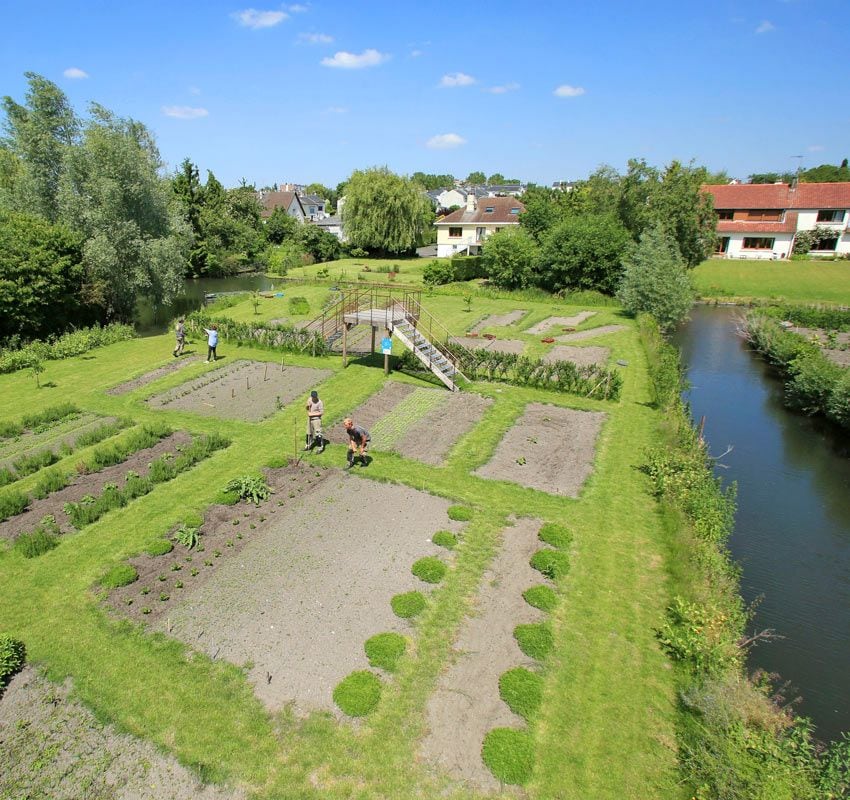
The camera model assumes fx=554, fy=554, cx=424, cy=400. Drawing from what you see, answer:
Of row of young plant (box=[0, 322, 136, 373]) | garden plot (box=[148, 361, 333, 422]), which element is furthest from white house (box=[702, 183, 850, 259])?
row of young plant (box=[0, 322, 136, 373])

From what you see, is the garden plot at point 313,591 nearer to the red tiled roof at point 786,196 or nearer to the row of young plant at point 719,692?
the row of young plant at point 719,692

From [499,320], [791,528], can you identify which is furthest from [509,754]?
[499,320]

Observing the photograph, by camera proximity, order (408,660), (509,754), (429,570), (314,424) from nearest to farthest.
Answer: (509,754)
(408,660)
(429,570)
(314,424)

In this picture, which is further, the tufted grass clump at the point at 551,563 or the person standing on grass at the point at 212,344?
the person standing on grass at the point at 212,344

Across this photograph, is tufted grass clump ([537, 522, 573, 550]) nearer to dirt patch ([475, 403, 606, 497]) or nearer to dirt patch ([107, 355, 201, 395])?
dirt patch ([475, 403, 606, 497])

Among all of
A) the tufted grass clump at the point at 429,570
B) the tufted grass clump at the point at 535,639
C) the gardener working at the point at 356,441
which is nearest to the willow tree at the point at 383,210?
the gardener working at the point at 356,441

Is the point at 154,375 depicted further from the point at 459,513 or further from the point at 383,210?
the point at 383,210
